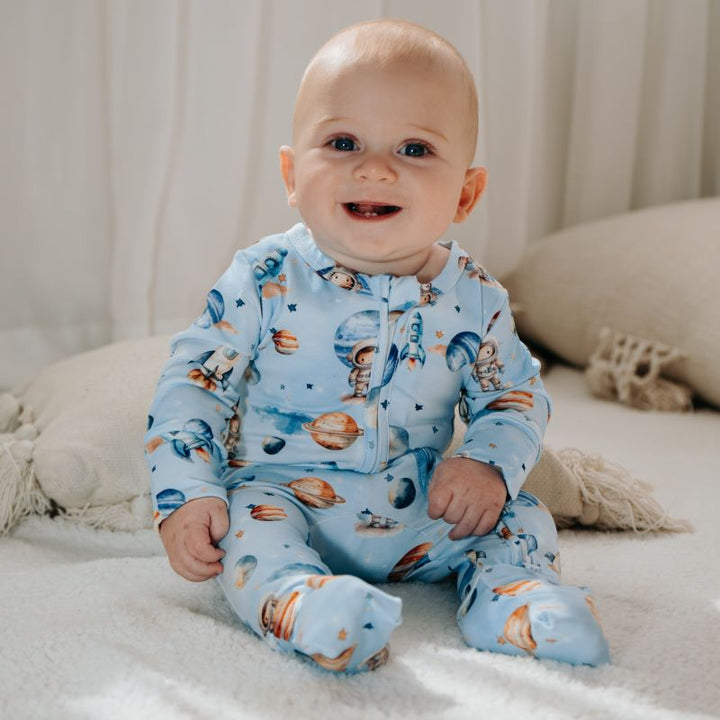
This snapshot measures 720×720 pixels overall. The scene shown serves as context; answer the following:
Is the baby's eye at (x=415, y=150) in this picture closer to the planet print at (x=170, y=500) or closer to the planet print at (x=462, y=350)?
the planet print at (x=462, y=350)

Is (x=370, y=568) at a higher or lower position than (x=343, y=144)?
lower

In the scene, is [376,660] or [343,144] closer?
[376,660]

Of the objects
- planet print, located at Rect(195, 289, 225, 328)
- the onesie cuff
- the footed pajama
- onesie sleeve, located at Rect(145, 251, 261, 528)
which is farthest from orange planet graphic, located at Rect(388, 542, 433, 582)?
planet print, located at Rect(195, 289, 225, 328)

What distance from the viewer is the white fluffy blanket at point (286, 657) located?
84 cm

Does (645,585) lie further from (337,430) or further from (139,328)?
(139,328)

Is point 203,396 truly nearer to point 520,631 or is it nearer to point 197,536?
point 197,536

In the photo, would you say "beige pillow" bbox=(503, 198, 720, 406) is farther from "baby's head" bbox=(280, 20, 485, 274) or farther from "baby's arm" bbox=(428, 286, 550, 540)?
"baby's head" bbox=(280, 20, 485, 274)

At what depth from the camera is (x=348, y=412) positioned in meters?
1.13

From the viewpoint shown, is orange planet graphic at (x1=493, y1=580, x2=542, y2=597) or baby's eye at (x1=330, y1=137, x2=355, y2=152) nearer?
orange planet graphic at (x1=493, y1=580, x2=542, y2=597)

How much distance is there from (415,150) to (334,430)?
30 centimetres

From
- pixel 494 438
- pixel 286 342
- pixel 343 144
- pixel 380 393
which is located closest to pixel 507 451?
pixel 494 438

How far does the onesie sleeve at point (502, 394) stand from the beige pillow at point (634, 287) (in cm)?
74

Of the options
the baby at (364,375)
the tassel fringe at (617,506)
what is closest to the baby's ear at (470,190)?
the baby at (364,375)

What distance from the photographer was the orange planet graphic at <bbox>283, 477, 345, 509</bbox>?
111 centimetres
